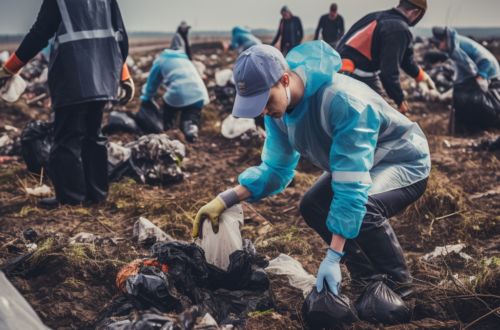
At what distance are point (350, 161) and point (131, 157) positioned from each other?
2868 mm

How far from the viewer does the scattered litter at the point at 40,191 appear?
358cm

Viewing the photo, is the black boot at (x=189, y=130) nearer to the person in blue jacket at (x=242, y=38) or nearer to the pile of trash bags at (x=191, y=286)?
the pile of trash bags at (x=191, y=286)

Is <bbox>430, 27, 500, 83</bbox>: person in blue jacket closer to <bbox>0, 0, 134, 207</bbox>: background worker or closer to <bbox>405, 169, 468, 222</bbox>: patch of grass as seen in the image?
<bbox>405, 169, 468, 222</bbox>: patch of grass

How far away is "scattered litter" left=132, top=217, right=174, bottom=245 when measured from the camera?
2758mm

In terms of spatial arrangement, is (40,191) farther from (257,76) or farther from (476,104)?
(476,104)

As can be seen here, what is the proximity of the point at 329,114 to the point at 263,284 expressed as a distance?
95cm

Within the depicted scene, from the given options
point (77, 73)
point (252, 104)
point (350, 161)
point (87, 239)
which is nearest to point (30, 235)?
point (87, 239)

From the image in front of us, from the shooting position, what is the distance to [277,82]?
1.75 metres

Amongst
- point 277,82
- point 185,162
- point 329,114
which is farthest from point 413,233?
point 185,162

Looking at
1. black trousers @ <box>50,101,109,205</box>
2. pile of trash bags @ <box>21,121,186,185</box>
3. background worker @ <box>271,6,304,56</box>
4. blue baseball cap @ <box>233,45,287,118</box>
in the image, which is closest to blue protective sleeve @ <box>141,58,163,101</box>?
pile of trash bags @ <box>21,121,186,185</box>

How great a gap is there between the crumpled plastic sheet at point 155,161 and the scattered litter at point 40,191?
808mm

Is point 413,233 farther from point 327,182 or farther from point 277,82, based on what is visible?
point 277,82

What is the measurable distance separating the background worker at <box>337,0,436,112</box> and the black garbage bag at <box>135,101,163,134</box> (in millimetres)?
2698

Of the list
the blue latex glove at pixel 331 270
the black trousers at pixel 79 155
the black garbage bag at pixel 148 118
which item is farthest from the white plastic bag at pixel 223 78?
the blue latex glove at pixel 331 270
